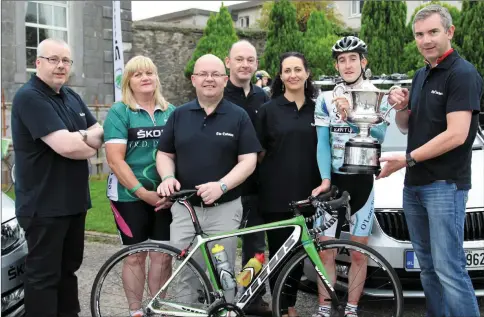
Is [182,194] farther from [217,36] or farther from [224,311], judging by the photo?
[217,36]

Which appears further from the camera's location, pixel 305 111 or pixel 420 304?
pixel 420 304

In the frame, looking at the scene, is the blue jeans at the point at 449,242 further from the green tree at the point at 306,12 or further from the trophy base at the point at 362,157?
the green tree at the point at 306,12

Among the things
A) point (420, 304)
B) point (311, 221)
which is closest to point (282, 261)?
point (311, 221)

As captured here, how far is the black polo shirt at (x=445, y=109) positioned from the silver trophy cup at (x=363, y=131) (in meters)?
0.23

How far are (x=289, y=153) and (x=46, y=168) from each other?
64.3 inches

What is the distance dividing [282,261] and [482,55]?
1156 cm

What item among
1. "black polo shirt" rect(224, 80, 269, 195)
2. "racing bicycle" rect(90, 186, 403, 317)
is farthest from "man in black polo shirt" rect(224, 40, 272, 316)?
"racing bicycle" rect(90, 186, 403, 317)

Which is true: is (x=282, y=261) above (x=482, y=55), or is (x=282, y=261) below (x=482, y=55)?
below

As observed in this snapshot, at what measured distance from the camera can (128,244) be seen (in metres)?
3.72

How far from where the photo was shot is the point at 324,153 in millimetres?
3631

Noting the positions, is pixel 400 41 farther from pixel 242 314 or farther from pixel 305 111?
pixel 242 314

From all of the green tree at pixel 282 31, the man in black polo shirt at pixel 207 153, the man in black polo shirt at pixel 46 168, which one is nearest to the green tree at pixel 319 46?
the green tree at pixel 282 31

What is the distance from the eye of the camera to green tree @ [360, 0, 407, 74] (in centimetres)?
1388

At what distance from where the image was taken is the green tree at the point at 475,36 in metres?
12.9
